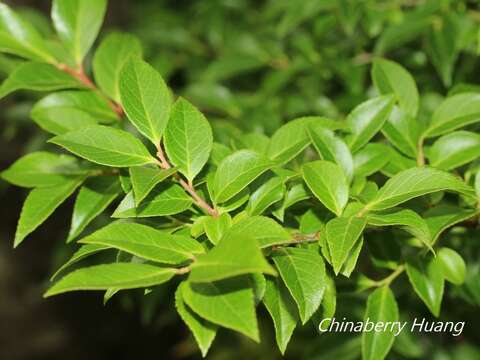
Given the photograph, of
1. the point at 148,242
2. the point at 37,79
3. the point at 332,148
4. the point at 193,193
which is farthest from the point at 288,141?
the point at 37,79

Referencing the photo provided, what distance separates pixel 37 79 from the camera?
2.94 ft

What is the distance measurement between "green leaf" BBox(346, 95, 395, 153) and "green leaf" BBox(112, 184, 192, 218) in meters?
0.26

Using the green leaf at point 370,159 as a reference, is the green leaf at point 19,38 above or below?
above

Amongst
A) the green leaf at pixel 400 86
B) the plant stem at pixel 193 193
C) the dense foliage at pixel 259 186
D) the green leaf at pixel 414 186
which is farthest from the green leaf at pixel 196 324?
the green leaf at pixel 400 86

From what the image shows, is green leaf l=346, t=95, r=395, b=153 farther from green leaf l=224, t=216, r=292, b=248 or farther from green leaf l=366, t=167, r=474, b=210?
green leaf l=224, t=216, r=292, b=248

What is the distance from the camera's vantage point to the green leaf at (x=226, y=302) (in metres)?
0.54

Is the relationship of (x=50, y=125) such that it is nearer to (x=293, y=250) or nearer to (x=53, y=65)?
(x=53, y=65)

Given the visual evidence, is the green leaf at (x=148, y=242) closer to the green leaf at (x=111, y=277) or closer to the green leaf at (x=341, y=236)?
the green leaf at (x=111, y=277)

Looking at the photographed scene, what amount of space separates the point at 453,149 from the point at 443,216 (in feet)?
0.38

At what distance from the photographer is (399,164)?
86 cm

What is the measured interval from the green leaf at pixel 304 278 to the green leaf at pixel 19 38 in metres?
0.51

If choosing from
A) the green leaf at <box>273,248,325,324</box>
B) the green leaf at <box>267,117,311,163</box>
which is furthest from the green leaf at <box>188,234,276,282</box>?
the green leaf at <box>267,117,311,163</box>

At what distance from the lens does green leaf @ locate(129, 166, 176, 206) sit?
0.62 m

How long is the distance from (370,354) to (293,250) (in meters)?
0.23
